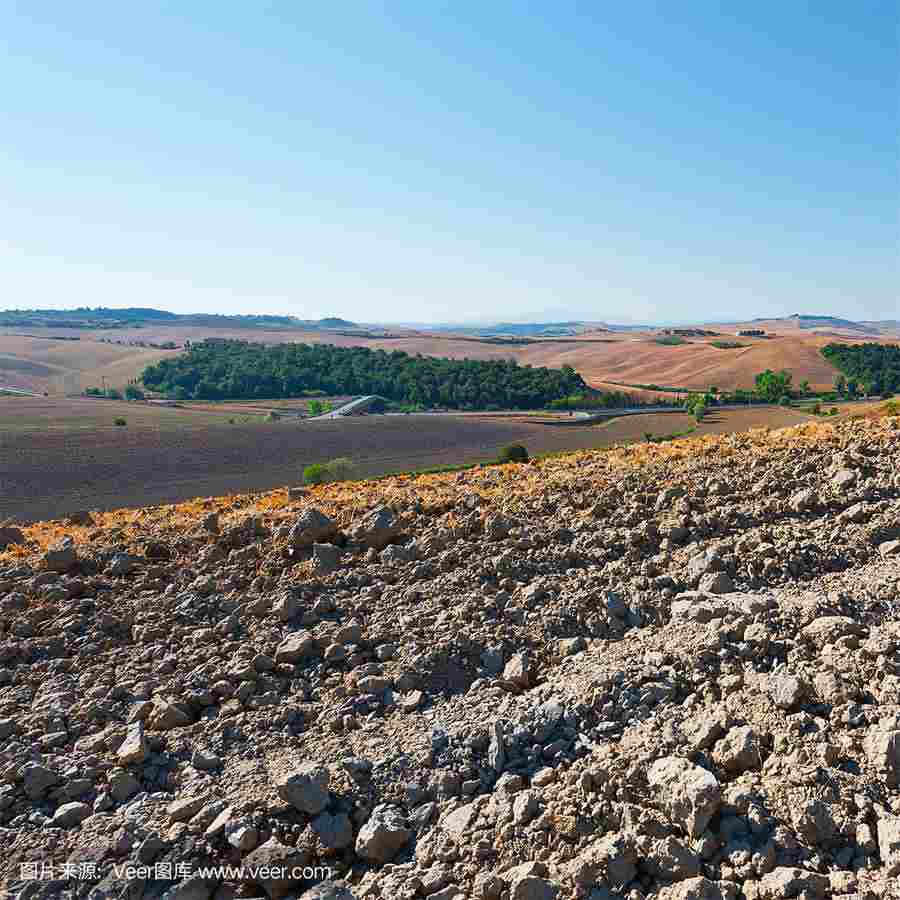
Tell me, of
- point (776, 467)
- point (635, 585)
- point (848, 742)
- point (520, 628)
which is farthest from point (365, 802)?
point (776, 467)

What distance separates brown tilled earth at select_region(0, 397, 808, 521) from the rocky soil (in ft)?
102

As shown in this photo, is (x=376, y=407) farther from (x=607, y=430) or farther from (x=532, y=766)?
(x=532, y=766)

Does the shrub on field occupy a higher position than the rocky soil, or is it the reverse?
the rocky soil

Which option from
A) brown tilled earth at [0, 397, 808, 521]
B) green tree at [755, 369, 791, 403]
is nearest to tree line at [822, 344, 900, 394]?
green tree at [755, 369, 791, 403]

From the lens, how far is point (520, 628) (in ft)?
23.2

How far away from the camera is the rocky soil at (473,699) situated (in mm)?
4371

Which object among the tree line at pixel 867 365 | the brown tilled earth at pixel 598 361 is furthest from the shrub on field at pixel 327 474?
the tree line at pixel 867 365

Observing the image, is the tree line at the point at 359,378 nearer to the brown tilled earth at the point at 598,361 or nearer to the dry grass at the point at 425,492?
the brown tilled earth at the point at 598,361

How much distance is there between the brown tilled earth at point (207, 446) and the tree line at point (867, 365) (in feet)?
96.4

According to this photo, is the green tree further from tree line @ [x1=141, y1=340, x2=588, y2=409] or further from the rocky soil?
the rocky soil

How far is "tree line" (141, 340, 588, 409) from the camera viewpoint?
89438 millimetres

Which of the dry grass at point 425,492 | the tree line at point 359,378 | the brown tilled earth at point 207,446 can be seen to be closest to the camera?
the dry grass at point 425,492
